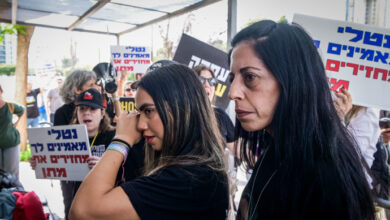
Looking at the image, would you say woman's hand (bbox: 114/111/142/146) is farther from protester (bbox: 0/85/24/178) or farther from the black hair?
protester (bbox: 0/85/24/178)

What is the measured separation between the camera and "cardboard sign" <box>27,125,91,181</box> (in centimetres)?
221

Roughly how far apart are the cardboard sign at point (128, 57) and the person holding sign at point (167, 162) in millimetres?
3437

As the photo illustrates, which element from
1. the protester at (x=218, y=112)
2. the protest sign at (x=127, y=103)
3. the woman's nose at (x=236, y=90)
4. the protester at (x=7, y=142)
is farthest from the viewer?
the protester at (x=7, y=142)

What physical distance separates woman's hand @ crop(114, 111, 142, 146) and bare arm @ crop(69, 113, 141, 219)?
0.36 ft

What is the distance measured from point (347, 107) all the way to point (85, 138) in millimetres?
1963

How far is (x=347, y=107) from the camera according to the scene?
2.04 metres

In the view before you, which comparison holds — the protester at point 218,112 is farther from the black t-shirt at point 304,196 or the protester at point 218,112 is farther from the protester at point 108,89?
the black t-shirt at point 304,196

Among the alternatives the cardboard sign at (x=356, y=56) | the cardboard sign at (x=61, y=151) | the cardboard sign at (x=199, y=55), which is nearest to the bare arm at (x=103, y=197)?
the cardboard sign at (x=61, y=151)

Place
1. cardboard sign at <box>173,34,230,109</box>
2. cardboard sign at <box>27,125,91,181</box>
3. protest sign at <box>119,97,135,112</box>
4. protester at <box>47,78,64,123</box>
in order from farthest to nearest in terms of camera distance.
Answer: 1. protester at <box>47,78,64,123</box>
2. protest sign at <box>119,97,135,112</box>
3. cardboard sign at <box>173,34,230,109</box>
4. cardboard sign at <box>27,125,91,181</box>

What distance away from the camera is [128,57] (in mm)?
4723

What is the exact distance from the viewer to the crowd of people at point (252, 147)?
0.79 metres


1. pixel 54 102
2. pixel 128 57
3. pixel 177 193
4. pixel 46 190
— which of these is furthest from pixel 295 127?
pixel 54 102

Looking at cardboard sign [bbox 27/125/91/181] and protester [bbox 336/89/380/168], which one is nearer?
protester [bbox 336/89/380/168]

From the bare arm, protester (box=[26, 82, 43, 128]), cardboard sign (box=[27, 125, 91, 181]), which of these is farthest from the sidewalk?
the bare arm
